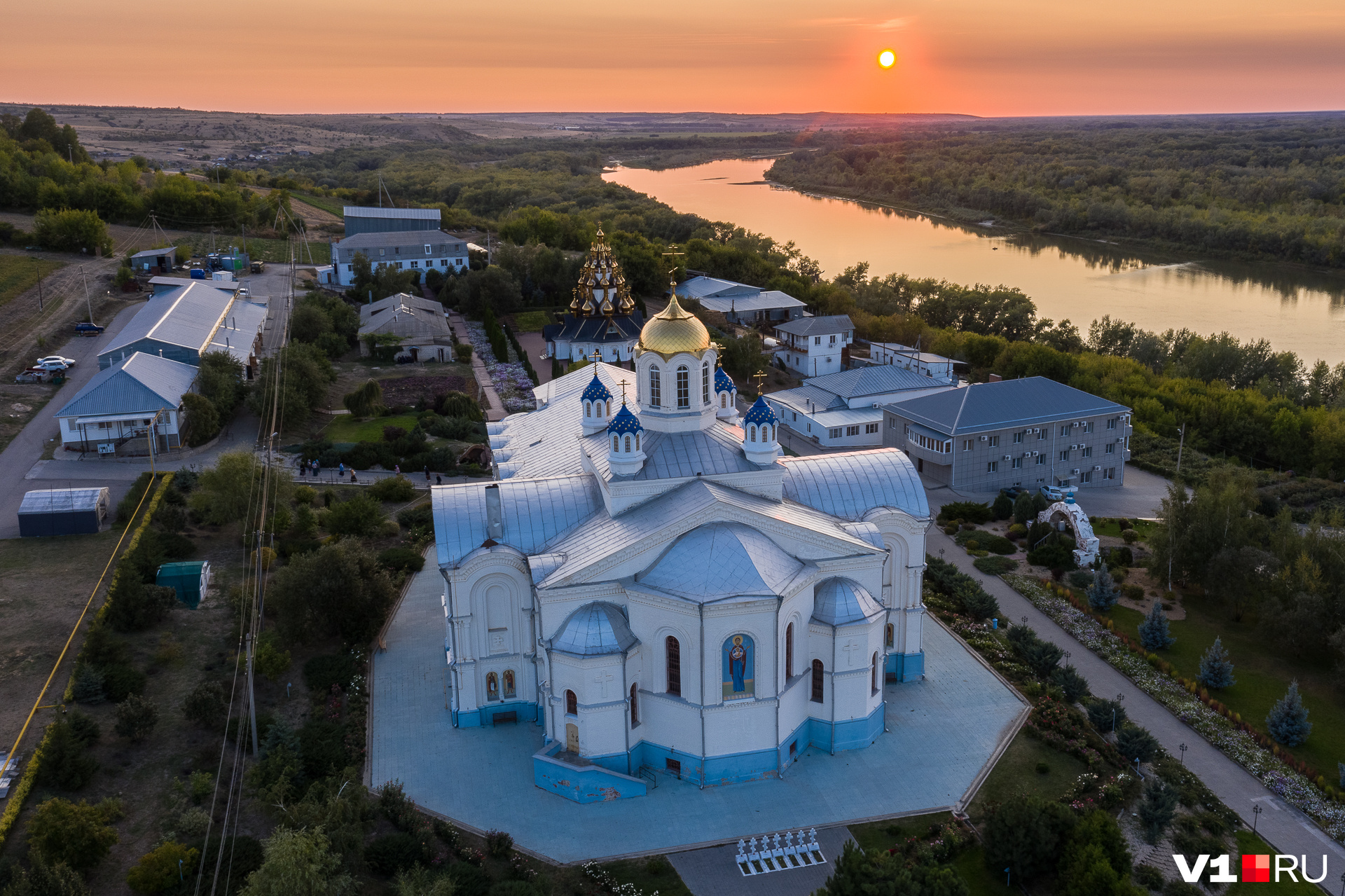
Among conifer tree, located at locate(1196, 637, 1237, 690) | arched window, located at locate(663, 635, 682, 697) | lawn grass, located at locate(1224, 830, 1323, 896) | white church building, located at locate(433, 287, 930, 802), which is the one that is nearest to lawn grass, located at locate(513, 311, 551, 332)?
white church building, located at locate(433, 287, 930, 802)

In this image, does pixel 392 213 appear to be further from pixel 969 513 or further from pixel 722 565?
pixel 722 565

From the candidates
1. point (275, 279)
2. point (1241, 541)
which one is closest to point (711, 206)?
point (275, 279)

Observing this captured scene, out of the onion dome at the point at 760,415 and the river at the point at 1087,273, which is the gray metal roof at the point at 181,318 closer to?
the onion dome at the point at 760,415

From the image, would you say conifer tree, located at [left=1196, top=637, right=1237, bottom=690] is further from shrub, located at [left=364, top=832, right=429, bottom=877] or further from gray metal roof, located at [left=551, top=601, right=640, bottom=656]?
shrub, located at [left=364, top=832, right=429, bottom=877]

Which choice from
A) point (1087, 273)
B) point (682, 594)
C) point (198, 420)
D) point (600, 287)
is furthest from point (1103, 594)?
point (1087, 273)

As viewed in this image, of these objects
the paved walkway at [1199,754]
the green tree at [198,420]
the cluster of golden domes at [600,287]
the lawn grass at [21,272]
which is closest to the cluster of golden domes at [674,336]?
the paved walkway at [1199,754]
